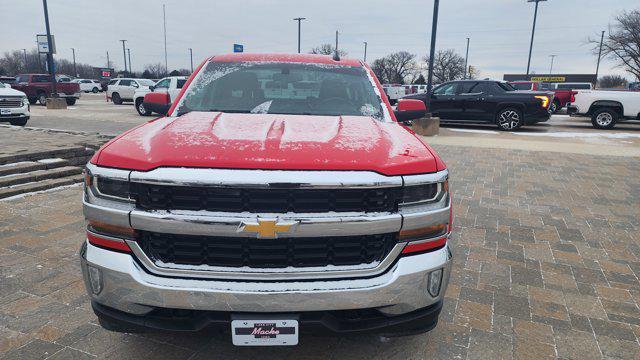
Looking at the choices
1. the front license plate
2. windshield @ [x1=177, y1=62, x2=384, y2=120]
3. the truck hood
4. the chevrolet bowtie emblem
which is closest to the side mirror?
windshield @ [x1=177, y1=62, x2=384, y2=120]

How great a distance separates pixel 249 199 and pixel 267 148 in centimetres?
29

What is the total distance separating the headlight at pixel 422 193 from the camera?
6.63 ft

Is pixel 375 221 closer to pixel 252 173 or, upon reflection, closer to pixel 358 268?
pixel 358 268

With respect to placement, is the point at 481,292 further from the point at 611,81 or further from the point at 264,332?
the point at 611,81

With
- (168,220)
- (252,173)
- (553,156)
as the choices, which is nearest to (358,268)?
(252,173)

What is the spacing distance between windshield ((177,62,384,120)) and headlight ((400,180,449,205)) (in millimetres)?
1161

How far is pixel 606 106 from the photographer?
15461 millimetres

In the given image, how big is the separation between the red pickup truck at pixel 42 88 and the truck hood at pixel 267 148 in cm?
2533

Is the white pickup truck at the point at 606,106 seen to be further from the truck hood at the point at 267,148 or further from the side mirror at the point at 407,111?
the truck hood at the point at 267,148

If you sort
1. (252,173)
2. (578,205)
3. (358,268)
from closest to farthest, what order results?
(252,173)
(358,268)
(578,205)

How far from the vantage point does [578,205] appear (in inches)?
233

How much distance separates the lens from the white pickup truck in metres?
15.1

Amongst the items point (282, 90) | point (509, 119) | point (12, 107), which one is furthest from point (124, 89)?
point (282, 90)

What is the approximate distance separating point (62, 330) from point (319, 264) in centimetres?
186
